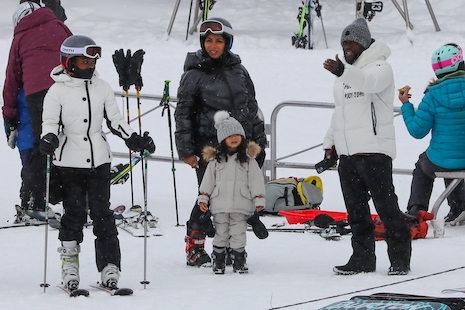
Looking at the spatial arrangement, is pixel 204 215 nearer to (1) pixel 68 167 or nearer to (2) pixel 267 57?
(1) pixel 68 167

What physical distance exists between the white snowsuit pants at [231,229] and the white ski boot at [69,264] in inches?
45.3

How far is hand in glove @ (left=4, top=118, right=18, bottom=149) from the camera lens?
31.0ft

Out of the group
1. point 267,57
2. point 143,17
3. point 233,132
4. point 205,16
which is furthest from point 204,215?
point 143,17

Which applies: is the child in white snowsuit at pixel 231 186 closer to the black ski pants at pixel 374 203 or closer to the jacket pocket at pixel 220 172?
the jacket pocket at pixel 220 172

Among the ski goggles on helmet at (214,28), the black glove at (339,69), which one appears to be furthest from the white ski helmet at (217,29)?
the black glove at (339,69)

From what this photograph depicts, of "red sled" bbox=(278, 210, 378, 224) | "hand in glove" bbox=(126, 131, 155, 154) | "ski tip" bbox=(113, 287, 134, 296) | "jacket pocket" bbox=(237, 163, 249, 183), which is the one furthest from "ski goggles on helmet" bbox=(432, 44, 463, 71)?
"ski tip" bbox=(113, 287, 134, 296)

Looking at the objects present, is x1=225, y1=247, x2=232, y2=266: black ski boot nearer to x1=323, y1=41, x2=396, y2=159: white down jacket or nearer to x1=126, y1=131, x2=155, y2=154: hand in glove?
x1=323, y1=41, x2=396, y2=159: white down jacket

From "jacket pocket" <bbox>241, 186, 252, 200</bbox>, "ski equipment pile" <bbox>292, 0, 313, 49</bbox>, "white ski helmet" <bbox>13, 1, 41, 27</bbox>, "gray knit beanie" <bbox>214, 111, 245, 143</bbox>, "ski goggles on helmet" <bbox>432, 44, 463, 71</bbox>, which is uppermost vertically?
"ski equipment pile" <bbox>292, 0, 313, 49</bbox>

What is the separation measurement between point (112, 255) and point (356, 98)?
78.6 inches

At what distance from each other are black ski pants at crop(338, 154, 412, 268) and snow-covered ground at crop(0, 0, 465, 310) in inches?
7.8

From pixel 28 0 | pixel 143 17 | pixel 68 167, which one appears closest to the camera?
pixel 68 167

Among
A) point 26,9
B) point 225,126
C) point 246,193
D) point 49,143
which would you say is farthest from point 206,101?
point 26,9

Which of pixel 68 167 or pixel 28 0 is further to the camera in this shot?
pixel 28 0

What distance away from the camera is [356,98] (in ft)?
23.9
